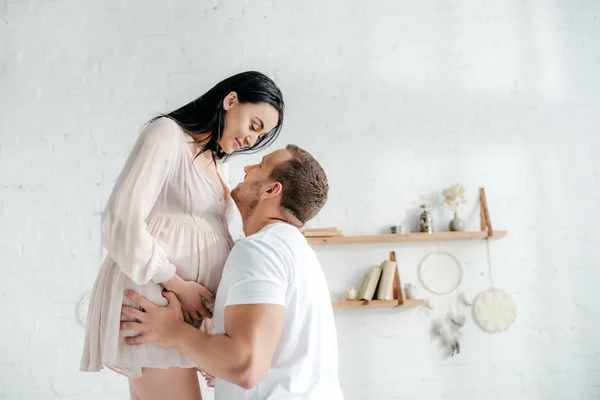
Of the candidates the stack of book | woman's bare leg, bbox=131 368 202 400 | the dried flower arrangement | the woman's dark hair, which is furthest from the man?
the dried flower arrangement

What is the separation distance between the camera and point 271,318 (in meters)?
1.38

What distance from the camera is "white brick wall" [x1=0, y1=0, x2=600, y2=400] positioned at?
11.2 ft

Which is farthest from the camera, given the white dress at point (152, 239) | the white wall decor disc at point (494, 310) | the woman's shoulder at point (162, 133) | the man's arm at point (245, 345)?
the white wall decor disc at point (494, 310)

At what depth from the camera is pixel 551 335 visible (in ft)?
11.4

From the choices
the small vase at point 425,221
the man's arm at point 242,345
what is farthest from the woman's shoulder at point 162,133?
the small vase at point 425,221

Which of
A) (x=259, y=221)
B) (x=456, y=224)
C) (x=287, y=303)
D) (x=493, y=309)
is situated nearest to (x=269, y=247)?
(x=287, y=303)

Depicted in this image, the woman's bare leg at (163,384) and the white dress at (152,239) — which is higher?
the white dress at (152,239)

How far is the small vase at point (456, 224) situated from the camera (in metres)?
3.44

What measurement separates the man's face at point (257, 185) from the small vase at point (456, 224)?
1968mm

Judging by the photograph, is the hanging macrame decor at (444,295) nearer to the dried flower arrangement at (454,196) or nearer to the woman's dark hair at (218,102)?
the dried flower arrangement at (454,196)

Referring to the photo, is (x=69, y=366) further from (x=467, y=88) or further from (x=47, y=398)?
(x=467, y=88)

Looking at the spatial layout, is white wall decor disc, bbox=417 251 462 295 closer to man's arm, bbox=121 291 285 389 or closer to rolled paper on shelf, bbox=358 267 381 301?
rolled paper on shelf, bbox=358 267 381 301

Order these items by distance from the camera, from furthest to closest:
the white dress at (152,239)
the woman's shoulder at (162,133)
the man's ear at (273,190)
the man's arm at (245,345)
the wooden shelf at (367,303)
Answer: the wooden shelf at (367,303) < the man's ear at (273,190) < the woman's shoulder at (162,133) < the white dress at (152,239) < the man's arm at (245,345)

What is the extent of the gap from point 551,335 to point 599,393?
0.42 meters
